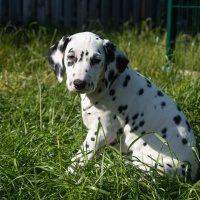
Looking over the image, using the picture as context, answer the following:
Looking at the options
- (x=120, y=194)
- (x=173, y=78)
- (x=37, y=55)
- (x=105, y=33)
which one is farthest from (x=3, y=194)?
(x=105, y=33)

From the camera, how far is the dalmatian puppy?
4.18m

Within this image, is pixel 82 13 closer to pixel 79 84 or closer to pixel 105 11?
pixel 105 11

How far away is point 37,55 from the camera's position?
752cm

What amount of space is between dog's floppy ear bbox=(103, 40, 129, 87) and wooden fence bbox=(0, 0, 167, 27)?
642 centimetres

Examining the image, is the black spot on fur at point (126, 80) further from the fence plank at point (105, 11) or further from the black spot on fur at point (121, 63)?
the fence plank at point (105, 11)

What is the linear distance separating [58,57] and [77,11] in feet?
26.8

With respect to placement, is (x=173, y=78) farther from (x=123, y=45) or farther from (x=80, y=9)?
(x=80, y=9)

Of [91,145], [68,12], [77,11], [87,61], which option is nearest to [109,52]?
[87,61]

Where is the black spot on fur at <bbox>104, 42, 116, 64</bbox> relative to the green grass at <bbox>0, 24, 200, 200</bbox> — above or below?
above

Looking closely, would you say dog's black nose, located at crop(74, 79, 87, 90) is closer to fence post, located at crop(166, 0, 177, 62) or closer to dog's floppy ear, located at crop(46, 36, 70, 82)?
dog's floppy ear, located at crop(46, 36, 70, 82)

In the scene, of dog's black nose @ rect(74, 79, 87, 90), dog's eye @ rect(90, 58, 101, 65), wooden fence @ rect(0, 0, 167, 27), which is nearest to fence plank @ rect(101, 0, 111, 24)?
wooden fence @ rect(0, 0, 167, 27)

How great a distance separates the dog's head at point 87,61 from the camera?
157 inches

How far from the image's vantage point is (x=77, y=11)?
12289 millimetres

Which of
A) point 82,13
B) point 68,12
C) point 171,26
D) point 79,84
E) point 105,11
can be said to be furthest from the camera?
point 105,11
